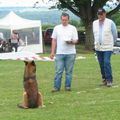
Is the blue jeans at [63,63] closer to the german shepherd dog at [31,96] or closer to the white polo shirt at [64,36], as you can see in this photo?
the white polo shirt at [64,36]

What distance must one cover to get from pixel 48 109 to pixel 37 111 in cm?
30

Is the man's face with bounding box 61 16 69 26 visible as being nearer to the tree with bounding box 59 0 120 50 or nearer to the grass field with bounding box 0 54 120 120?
the grass field with bounding box 0 54 120 120

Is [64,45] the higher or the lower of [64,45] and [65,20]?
the lower

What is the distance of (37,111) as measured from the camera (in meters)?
9.21

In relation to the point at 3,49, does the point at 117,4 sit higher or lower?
higher

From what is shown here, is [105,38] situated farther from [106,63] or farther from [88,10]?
[88,10]

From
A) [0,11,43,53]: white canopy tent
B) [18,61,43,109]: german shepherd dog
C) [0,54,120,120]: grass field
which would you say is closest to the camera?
[0,54,120,120]: grass field

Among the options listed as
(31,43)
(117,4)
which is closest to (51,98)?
(31,43)

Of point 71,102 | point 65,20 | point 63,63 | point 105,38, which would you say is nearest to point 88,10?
point 105,38

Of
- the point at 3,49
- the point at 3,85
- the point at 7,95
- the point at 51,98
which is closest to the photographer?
the point at 51,98

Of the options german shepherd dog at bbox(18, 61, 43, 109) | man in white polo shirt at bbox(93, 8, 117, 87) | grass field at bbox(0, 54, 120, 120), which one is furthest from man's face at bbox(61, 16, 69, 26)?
german shepherd dog at bbox(18, 61, 43, 109)

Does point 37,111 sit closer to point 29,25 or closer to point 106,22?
point 106,22

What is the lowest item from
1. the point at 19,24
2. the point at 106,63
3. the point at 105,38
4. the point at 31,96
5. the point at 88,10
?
the point at 31,96

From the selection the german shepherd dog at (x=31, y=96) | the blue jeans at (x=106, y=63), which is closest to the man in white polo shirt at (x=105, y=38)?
the blue jeans at (x=106, y=63)
